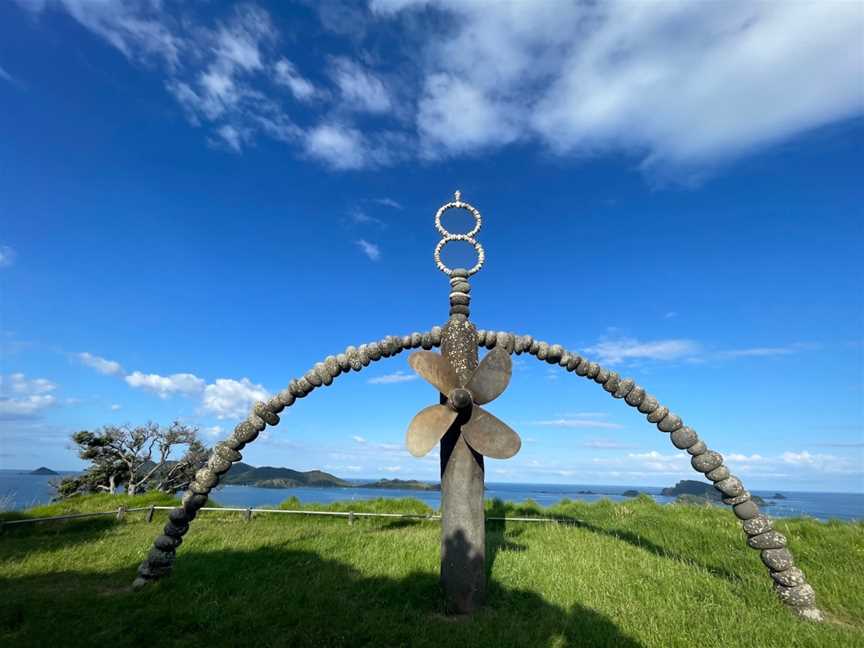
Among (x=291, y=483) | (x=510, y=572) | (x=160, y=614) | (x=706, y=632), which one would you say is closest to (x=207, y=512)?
(x=160, y=614)

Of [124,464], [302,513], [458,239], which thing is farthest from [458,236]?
[124,464]

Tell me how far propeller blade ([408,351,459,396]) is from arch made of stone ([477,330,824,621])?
1.37m

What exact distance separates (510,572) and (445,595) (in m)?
1.92

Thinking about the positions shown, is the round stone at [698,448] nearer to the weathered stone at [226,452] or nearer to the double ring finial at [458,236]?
the double ring finial at [458,236]

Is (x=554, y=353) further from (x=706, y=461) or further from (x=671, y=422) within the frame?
(x=706, y=461)

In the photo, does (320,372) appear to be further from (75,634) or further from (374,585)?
(75,634)

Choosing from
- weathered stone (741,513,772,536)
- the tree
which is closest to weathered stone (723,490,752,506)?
weathered stone (741,513,772,536)

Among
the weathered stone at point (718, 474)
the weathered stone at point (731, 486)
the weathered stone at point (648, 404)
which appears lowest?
the weathered stone at point (731, 486)

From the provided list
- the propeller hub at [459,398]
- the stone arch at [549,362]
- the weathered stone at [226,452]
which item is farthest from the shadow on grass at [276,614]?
the propeller hub at [459,398]

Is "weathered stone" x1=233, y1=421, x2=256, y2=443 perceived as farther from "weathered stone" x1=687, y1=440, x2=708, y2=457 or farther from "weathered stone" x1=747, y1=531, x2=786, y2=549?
"weathered stone" x1=747, y1=531, x2=786, y2=549

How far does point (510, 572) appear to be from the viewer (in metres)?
8.32

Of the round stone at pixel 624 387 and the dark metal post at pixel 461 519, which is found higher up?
the round stone at pixel 624 387

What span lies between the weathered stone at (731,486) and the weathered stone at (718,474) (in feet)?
0.20

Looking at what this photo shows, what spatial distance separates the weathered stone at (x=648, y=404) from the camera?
8.55 m
